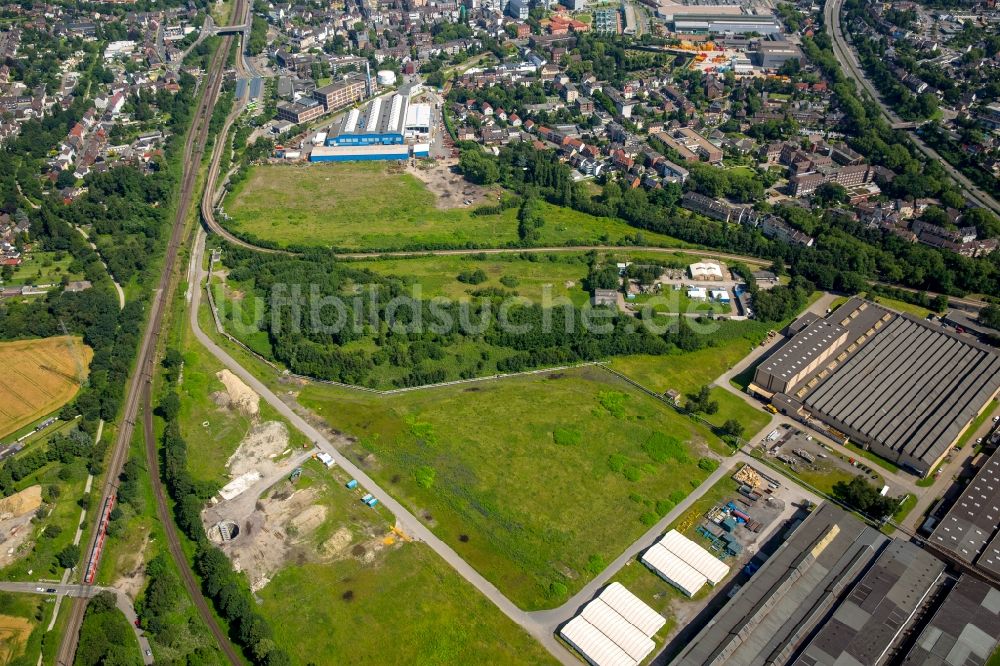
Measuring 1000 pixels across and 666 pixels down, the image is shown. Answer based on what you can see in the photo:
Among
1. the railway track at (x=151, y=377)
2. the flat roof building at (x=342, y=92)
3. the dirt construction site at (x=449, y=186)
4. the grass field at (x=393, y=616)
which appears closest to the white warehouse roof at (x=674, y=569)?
the grass field at (x=393, y=616)

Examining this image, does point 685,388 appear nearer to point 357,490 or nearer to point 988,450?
point 988,450

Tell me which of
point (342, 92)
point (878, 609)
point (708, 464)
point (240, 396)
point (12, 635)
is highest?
point (342, 92)

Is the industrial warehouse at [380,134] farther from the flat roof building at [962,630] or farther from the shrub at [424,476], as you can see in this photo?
the flat roof building at [962,630]

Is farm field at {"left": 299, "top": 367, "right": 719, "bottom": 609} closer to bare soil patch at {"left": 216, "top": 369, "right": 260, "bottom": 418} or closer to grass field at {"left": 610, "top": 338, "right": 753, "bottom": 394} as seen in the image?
grass field at {"left": 610, "top": 338, "right": 753, "bottom": 394}

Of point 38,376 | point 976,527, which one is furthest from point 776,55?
point 38,376

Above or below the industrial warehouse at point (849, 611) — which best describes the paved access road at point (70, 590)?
below

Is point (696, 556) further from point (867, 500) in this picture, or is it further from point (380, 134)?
point (380, 134)

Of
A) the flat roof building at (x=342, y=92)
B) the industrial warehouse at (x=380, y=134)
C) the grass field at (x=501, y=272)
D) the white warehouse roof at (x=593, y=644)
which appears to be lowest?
the white warehouse roof at (x=593, y=644)
